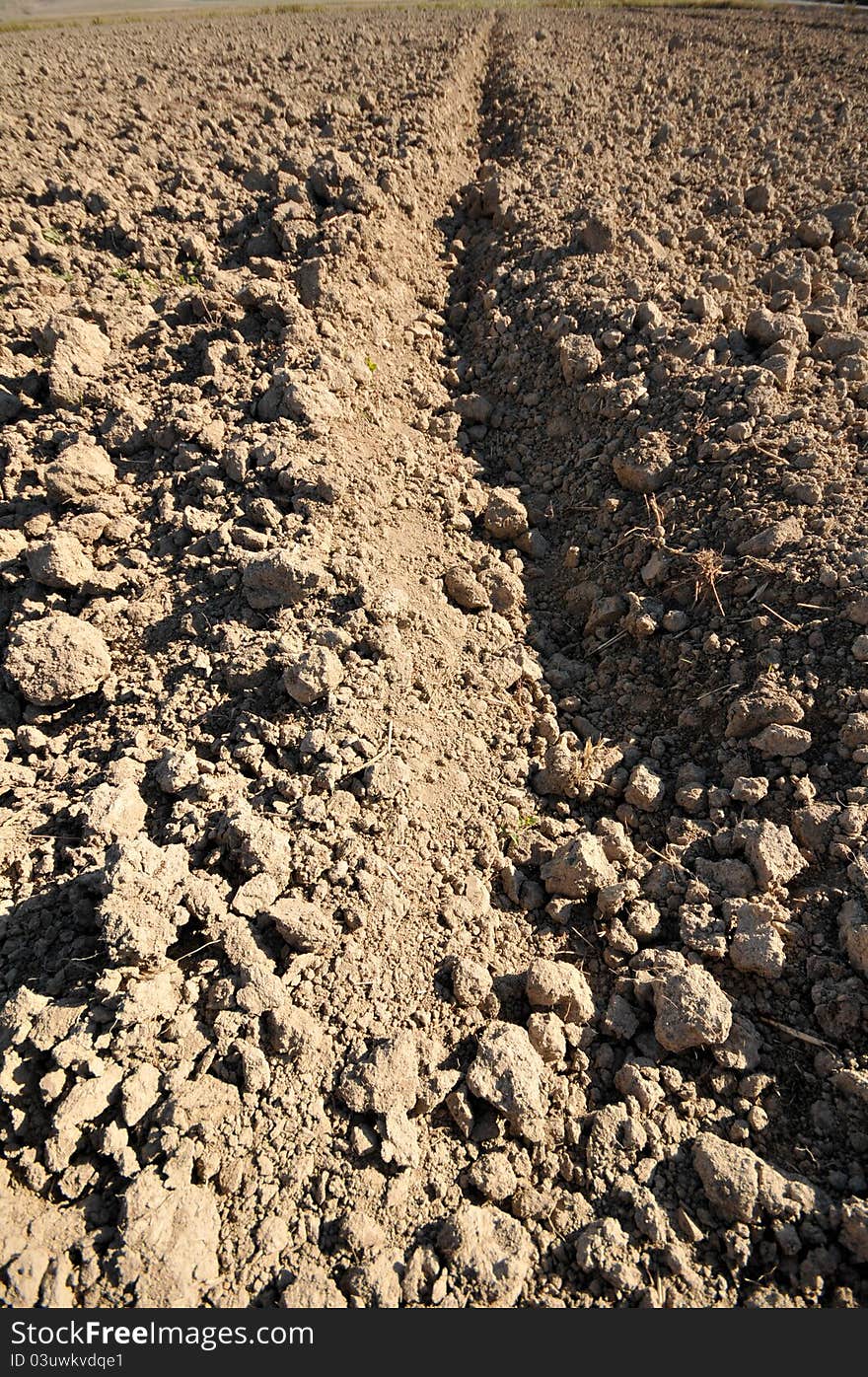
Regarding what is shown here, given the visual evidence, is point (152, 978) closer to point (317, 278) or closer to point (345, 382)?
point (345, 382)

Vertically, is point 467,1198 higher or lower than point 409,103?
lower

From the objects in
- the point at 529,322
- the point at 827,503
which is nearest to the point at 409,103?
the point at 529,322

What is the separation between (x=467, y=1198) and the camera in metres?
2.00

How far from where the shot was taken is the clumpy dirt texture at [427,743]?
6.35 feet

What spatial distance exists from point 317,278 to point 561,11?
34.2 feet

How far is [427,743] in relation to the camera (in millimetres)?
2873

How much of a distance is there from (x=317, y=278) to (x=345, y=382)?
0.82 m

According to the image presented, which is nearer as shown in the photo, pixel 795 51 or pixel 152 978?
pixel 152 978

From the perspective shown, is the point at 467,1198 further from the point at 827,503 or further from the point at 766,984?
the point at 827,503

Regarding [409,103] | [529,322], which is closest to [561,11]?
[409,103]

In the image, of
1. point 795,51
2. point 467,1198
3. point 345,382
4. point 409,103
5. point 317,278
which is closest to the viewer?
point 467,1198

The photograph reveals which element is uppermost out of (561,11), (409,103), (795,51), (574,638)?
(561,11)

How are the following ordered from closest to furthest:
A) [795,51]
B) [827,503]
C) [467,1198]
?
1. [467,1198]
2. [827,503]
3. [795,51]

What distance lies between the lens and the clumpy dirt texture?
194 centimetres
